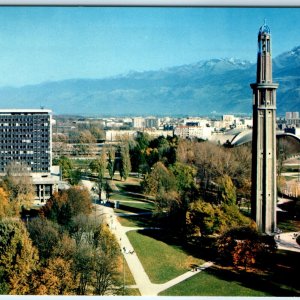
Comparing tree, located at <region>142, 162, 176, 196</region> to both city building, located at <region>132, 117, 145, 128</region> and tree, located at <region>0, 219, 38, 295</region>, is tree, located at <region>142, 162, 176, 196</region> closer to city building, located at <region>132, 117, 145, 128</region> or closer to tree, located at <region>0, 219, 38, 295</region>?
city building, located at <region>132, 117, 145, 128</region>

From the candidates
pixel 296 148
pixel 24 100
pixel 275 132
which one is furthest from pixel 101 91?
pixel 296 148

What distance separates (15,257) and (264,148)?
A: 7.70ft

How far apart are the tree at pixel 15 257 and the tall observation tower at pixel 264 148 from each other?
198 centimetres

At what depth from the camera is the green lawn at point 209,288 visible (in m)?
3.66

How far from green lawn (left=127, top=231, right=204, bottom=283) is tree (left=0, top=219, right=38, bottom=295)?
862mm

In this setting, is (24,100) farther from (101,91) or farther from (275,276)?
(275,276)

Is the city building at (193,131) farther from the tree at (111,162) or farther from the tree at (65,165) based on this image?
the tree at (65,165)

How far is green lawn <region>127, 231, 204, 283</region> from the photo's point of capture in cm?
392

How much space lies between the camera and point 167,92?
13.6ft

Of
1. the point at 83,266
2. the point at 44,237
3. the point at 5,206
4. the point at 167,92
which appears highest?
the point at 167,92

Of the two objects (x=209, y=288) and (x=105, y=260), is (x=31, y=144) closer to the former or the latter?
(x=105, y=260)

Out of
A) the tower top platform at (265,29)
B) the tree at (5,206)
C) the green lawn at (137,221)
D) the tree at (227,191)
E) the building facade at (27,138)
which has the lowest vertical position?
the green lawn at (137,221)

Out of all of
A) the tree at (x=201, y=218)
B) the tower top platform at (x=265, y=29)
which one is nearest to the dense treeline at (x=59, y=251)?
the tree at (x=201, y=218)

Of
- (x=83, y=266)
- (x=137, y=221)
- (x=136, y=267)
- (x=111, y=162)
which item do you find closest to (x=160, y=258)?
(x=136, y=267)
